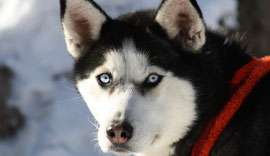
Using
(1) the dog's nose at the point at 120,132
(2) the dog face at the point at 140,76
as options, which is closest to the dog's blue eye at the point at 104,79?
(2) the dog face at the point at 140,76

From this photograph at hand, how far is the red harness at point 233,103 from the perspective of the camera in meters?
2.52

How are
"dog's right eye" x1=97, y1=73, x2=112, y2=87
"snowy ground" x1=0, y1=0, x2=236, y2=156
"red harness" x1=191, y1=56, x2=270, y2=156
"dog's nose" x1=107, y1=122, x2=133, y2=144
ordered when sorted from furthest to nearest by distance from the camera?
"snowy ground" x1=0, y1=0, x2=236, y2=156
"dog's right eye" x1=97, y1=73, x2=112, y2=87
"red harness" x1=191, y1=56, x2=270, y2=156
"dog's nose" x1=107, y1=122, x2=133, y2=144

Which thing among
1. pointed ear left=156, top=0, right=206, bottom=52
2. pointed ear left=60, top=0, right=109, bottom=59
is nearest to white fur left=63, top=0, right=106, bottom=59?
pointed ear left=60, top=0, right=109, bottom=59

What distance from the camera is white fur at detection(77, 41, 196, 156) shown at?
244 centimetres

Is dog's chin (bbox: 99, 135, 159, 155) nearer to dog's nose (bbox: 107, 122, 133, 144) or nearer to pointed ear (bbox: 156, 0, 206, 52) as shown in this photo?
dog's nose (bbox: 107, 122, 133, 144)

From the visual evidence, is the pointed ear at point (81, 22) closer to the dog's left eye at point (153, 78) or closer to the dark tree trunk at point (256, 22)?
the dog's left eye at point (153, 78)

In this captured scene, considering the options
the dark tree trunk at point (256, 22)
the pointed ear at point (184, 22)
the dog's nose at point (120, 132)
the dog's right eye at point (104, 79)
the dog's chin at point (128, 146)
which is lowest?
the dark tree trunk at point (256, 22)

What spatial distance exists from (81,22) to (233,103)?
1.16 m

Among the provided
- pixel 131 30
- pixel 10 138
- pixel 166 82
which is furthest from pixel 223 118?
pixel 10 138

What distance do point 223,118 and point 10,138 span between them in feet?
10.8

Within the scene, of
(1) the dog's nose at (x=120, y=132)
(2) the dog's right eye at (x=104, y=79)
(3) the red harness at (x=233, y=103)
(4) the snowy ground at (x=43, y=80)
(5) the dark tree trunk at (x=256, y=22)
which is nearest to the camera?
(1) the dog's nose at (x=120, y=132)

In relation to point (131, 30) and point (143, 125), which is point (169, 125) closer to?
point (143, 125)

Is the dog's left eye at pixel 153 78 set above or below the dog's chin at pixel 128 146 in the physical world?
above

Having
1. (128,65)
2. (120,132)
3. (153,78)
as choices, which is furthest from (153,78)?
(120,132)
